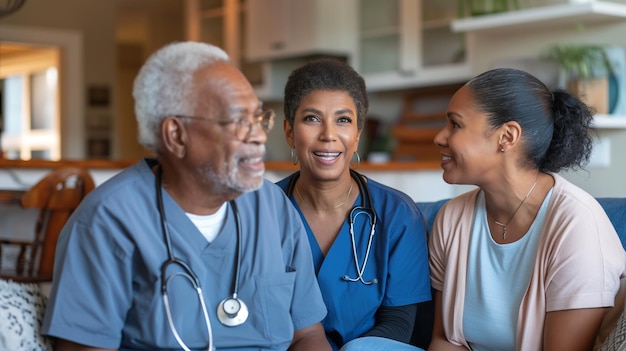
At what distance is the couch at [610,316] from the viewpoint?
1.65 m

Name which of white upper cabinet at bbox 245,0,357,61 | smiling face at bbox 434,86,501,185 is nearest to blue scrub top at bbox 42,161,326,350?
smiling face at bbox 434,86,501,185

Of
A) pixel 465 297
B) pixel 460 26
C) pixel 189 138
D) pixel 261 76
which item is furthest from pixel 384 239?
pixel 261 76

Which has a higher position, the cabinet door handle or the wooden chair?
the cabinet door handle

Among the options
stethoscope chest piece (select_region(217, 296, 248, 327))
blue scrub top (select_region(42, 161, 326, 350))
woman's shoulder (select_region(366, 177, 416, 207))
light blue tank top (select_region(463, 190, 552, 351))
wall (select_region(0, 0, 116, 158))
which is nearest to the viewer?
blue scrub top (select_region(42, 161, 326, 350))

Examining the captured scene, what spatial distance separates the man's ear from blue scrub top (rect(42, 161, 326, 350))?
0.10 m

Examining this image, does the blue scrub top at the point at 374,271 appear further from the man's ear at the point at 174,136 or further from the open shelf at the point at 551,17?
the open shelf at the point at 551,17

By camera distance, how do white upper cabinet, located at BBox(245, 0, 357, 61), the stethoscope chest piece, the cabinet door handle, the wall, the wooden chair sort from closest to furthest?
the stethoscope chest piece, the wooden chair, white upper cabinet, located at BBox(245, 0, 357, 61), the cabinet door handle, the wall

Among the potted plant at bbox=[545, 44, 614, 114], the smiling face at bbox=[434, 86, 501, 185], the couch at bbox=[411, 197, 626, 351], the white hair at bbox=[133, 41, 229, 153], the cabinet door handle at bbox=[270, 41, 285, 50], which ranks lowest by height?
the couch at bbox=[411, 197, 626, 351]

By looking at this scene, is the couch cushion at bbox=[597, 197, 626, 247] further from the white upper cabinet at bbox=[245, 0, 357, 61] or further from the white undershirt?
the white upper cabinet at bbox=[245, 0, 357, 61]

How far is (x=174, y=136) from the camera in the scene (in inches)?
63.5

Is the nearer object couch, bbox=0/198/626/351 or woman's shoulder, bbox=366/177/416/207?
couch, bbox=0/198/626/351

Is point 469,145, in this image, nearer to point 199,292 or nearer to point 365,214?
point 365,214

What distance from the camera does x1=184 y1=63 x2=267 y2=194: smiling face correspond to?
1.60 meters

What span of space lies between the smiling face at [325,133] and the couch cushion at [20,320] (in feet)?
2.47
